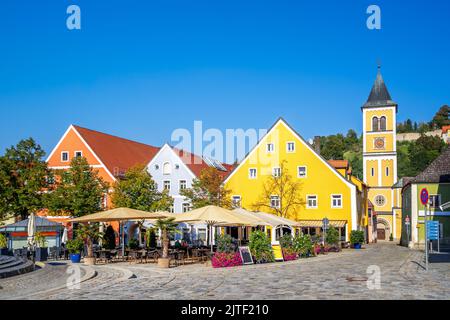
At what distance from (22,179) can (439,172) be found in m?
36.9

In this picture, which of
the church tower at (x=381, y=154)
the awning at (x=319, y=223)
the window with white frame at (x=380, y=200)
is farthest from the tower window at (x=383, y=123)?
the awning at (x=319, y=223)

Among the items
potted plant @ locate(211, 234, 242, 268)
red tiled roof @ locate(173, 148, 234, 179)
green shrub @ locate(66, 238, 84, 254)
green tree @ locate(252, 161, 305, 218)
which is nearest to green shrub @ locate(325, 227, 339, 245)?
green tree @ locate(252, 161, 305, 218)

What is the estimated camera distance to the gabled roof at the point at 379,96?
77062 mm

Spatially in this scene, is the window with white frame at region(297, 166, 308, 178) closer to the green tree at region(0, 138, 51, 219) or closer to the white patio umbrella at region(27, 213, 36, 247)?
the green tree at region(0, 138, 51, 219)

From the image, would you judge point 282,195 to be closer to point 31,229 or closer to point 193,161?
point 193,161

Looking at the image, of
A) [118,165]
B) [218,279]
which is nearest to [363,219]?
[118,165]

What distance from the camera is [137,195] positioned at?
43.8 metres

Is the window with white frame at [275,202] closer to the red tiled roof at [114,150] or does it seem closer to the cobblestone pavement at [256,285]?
the red tiled roof at [114,150]

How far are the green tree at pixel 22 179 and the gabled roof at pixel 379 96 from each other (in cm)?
4844

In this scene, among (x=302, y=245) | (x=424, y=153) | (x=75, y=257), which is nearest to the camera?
(x=75, y=257)

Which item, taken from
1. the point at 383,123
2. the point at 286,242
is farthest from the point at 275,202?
the point at 383,123

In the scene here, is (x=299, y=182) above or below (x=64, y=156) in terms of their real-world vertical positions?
below

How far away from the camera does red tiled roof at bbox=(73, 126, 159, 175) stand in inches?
2143
